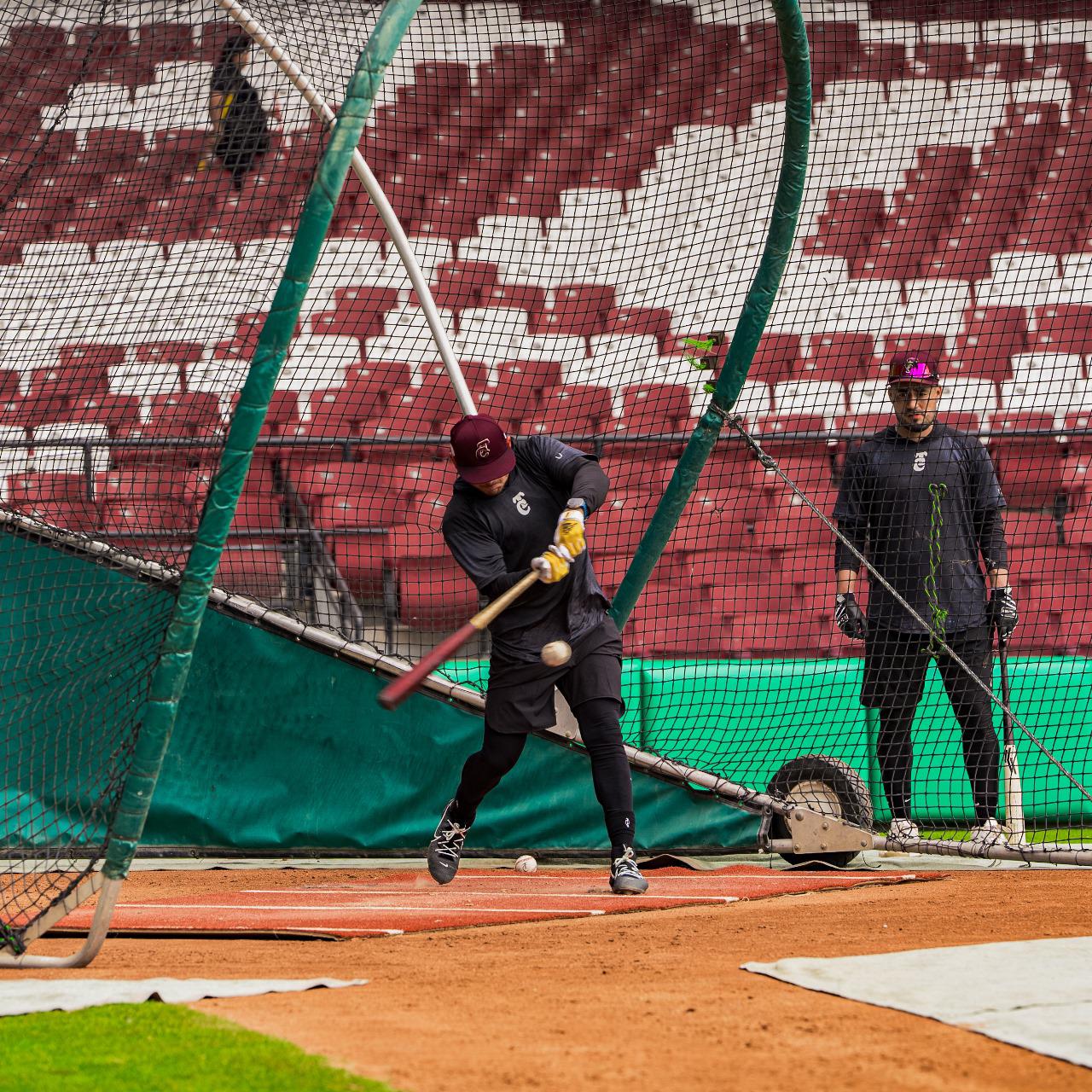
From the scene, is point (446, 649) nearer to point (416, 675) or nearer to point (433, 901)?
point (416, 675)

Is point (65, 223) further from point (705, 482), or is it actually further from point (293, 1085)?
point (293, 1085)

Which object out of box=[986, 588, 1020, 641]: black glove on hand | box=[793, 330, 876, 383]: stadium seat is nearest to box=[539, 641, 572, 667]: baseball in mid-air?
box=[986, 588, 1020, 641]: black glove on hand

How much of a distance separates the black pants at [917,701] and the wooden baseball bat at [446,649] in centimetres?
173

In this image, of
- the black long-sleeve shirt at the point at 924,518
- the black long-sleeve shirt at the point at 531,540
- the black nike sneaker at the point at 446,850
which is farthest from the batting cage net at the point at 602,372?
the black nike sneaker at the point at 446,850

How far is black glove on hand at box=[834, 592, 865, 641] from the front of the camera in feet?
18.6

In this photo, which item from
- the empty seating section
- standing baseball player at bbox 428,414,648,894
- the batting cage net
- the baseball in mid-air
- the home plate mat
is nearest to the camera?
the home plate mat

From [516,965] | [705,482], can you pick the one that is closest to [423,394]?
[705,482]

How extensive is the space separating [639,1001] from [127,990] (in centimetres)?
116

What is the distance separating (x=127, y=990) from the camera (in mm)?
3201

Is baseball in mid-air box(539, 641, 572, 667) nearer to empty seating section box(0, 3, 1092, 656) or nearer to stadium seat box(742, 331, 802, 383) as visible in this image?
empty seating section box(0, 3, 1092, 656)

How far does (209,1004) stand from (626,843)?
2.12m

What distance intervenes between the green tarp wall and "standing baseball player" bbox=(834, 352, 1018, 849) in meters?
0.44

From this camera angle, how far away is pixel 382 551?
715 centimetres

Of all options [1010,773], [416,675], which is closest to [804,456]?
[1010,773]
